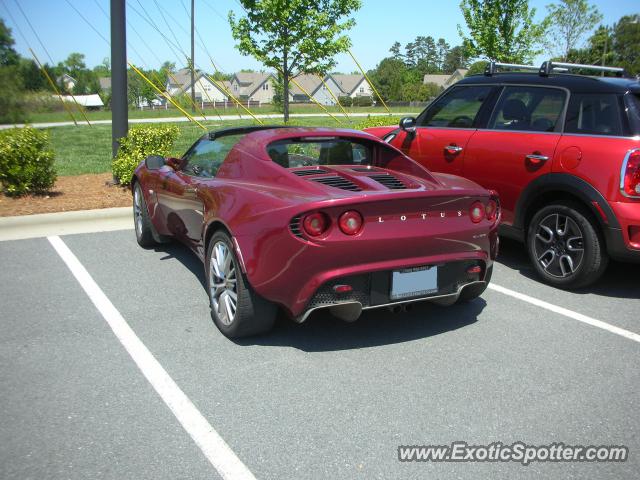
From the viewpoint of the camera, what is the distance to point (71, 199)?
8.80 metres

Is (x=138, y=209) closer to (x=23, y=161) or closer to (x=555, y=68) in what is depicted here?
(x=23, y=161)

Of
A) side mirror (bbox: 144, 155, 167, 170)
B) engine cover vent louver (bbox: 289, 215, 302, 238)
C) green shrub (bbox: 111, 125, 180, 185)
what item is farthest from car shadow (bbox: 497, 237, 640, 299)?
green shrub (bbox: 111, 125, 180, 185)

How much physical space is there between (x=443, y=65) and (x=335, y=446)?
574ft

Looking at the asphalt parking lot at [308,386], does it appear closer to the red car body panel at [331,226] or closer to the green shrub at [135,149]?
the red car body panel at [331,226]

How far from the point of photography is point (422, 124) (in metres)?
6.80

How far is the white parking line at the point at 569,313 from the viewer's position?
4.24m

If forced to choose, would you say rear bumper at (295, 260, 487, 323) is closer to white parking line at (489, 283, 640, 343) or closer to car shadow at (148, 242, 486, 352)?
car shadow at (148, 242, 486, 352)

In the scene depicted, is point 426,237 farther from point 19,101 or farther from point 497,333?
point 19,101

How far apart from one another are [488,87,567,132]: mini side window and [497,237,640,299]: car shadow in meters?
1.38

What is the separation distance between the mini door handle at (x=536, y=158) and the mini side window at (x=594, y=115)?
11.5 inches

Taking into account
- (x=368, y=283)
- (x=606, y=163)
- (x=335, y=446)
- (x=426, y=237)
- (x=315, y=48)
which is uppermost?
(x=315, y=48)

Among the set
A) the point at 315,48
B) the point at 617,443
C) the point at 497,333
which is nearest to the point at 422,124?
the point at 497,333

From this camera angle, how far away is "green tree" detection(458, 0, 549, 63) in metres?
22.1

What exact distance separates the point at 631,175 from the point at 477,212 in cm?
154
